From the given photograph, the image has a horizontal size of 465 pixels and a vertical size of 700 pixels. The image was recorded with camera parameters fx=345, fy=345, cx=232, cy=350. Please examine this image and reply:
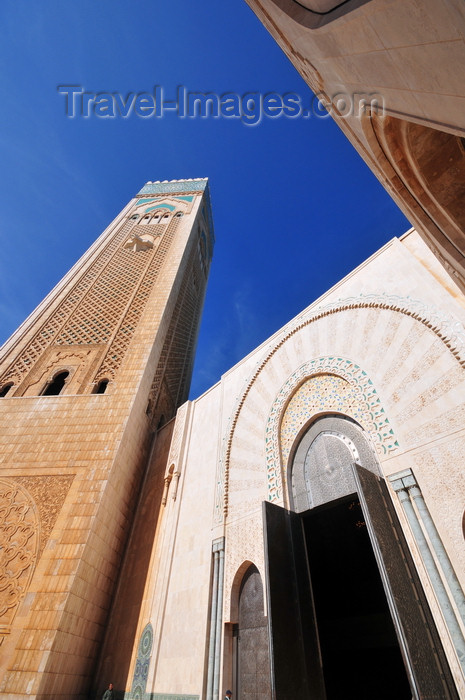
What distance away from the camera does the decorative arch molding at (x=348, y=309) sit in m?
2.28

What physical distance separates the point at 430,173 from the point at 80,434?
4.22 m

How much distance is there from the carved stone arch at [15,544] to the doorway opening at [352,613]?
2647 millimetres

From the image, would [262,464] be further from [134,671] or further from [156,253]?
[156,253]

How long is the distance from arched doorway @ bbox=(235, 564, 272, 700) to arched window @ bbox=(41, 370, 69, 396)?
3.61 metres

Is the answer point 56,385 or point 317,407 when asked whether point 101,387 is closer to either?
point 56,385

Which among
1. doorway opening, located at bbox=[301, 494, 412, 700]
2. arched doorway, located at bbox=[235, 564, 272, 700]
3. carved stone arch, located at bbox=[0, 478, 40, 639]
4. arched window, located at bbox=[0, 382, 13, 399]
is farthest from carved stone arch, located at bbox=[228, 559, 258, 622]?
arched window, located at bbox=[0, 382, 13, 399]

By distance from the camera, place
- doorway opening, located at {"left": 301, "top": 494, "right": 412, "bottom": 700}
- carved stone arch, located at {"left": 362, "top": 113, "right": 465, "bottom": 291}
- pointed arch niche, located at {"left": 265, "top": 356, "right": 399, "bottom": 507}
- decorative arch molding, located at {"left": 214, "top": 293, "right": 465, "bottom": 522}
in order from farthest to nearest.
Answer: doorway opening, located at {"left": 301, "top": 494, "right": 412, "bottom": 700}, pointed arch niche, located at {"left": 265, "top": 356, "right": 399, "bottom": 507}, decorative arch molding, located at {"left": 214, "top": 293, "right": 465, "bottom": 522}, carved stone arch, located at {"left": 362, "top": 113, "right": 465, "bottom": 291}

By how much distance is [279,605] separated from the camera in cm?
228

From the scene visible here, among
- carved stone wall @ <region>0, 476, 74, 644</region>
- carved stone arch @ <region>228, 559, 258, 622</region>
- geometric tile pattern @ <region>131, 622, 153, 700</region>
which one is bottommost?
geometric tile pattern @ <region>131, 622, 153, 700</region>

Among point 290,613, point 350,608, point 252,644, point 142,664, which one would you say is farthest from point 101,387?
point 350,608

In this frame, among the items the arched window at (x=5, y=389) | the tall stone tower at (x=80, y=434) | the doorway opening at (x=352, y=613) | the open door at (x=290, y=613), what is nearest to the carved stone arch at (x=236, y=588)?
the open door at (x=290, y=613)

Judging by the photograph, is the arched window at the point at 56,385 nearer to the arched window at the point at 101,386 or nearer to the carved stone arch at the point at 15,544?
the arched window at the point at 101,386

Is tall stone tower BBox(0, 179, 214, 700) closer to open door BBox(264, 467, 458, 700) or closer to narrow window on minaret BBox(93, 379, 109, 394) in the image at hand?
narrow window on minaret BBox(93, 379, 109, 394)

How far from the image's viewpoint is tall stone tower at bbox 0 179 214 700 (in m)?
2.98
